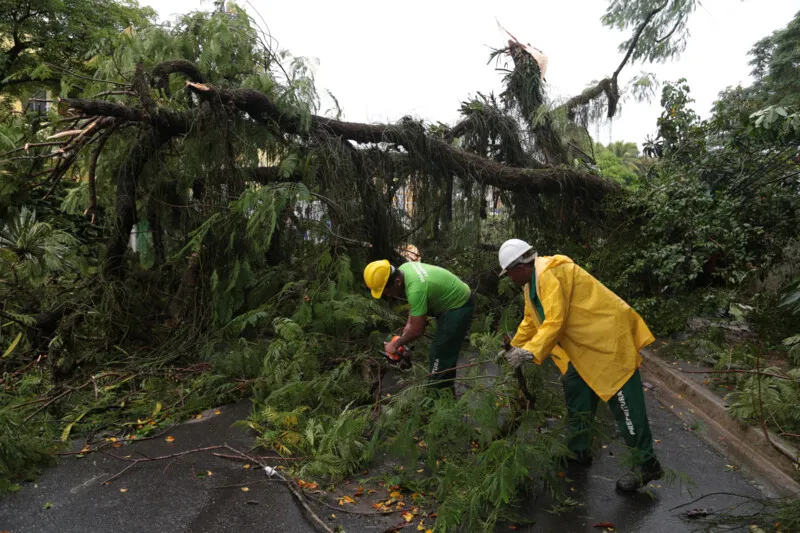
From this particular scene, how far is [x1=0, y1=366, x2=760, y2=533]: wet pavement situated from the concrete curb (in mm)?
152

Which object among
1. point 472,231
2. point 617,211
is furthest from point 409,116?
point 617,211

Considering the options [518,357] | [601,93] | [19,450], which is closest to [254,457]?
[19,450]

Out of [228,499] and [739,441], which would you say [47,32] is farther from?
[739,441]

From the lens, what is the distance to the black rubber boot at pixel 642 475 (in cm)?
388

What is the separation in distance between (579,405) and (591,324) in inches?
28.5

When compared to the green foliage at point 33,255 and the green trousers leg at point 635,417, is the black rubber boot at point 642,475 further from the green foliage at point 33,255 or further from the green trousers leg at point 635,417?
the green foliage at point 33,255

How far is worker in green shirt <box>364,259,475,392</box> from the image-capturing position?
15.8 feet

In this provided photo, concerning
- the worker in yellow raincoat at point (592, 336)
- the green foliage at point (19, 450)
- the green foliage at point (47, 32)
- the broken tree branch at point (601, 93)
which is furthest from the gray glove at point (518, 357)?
the green foliage at point (47, 32)

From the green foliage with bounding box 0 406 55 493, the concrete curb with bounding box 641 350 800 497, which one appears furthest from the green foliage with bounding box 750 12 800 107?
the green foliage with bounding box 0 406 55 493

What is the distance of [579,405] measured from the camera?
164 inches

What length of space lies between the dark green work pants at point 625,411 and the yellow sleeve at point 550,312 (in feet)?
2.07

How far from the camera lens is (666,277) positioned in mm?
7930

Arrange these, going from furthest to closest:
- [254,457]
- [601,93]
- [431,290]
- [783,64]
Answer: [783,64] < [601,93] < [431,290] < [254,457]

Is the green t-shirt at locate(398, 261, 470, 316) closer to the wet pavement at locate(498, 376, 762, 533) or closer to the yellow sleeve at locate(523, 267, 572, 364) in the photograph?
the yellow sleeve at locate(523, 267, 572, 364)
